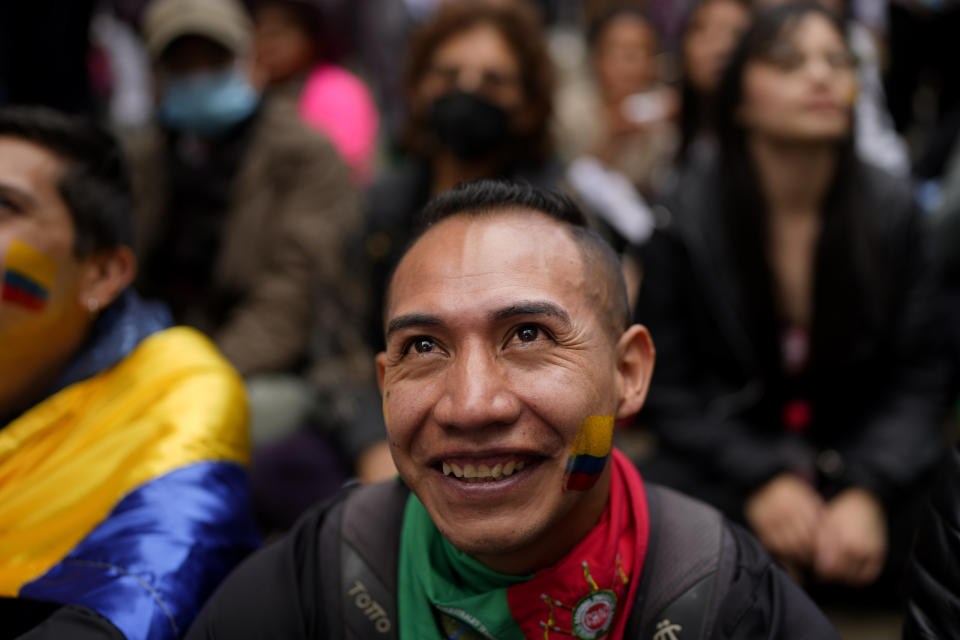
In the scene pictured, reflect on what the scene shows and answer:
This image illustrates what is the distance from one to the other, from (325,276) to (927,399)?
8.17ft

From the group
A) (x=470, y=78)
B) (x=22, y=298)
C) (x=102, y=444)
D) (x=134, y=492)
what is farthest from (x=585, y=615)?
(x=470, y=78)

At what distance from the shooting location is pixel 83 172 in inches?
96.6

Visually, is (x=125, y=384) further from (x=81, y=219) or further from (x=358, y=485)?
(x=358, y=485)

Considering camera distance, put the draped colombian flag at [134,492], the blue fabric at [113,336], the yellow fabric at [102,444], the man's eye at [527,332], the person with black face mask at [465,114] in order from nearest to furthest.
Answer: the man's eye at [527,332] < the draped colombian flag at [134,492] < the yellow fabric at [102,444] < the blue fabric at [113,336] < the person with black face mask at [465,114]

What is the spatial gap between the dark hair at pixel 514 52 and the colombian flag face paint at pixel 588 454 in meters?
2.36

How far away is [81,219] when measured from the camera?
2408 mm

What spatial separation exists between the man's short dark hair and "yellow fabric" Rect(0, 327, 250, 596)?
731 mm

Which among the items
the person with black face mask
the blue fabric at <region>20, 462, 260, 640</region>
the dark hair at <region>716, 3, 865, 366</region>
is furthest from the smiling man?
the person with black face mask

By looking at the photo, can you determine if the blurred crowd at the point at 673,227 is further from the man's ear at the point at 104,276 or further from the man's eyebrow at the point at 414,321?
the man's eyebrow at the point at 414,321

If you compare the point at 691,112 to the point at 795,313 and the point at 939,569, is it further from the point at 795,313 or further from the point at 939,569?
the point at 939,569

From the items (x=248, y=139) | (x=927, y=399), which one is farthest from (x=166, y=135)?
(x=927, y=399)

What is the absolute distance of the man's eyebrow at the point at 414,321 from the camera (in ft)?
5.40

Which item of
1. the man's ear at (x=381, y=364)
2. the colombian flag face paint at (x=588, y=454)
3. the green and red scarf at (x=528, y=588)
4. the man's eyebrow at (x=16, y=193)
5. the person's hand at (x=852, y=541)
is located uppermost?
the man's eyebrow at (x=16, y=193)

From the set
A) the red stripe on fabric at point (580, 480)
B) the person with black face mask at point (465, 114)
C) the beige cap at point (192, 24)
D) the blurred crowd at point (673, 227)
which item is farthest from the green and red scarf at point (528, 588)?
the beige cap at point (192, 24)
